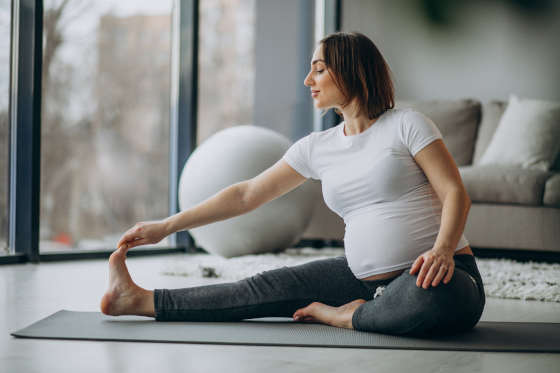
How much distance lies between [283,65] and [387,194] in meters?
3.68

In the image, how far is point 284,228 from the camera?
3.56 meters

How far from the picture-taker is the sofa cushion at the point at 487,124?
4551 mm

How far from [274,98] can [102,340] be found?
12.4 ft

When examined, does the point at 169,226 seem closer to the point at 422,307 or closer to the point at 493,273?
the point at 422,307

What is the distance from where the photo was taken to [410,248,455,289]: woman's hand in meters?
1.49

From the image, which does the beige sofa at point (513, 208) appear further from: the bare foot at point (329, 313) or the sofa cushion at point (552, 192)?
the bare foot at point (329, 313)

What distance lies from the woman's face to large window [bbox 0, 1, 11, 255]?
2.10 metres

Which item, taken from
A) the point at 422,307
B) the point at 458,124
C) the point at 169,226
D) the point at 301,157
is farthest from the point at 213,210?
the point at 458,124

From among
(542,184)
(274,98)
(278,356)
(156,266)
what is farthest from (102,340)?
(274,98)

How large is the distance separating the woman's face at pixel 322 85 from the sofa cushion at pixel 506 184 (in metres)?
2.21

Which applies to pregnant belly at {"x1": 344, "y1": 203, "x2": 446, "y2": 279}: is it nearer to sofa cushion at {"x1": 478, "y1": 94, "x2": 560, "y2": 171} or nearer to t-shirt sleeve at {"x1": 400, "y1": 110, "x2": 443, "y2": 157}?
t-shirt sleeve at {"x1": 400, "y1": 110, "x2": 443, "y2": 157}

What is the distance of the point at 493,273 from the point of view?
9.51ft

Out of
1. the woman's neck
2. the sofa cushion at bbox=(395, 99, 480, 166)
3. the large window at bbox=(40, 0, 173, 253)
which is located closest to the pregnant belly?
the woman's neck

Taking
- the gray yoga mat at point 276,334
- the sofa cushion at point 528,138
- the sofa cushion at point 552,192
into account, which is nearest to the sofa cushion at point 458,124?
the sofa cushion at point 528,138
